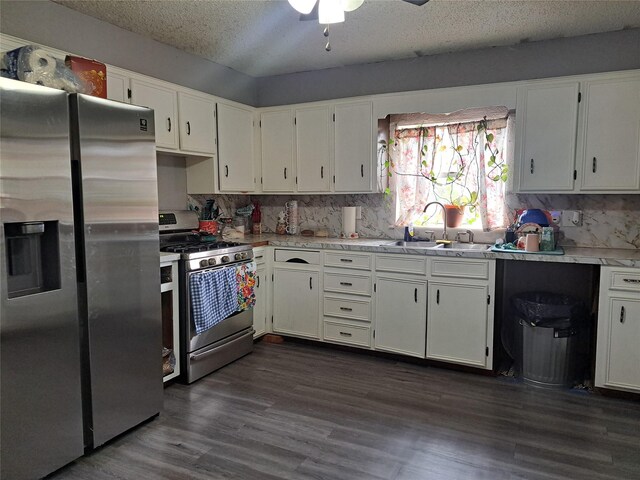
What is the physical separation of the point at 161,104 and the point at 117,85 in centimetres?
37

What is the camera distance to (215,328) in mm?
3248

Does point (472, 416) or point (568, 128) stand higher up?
point (568, 128)

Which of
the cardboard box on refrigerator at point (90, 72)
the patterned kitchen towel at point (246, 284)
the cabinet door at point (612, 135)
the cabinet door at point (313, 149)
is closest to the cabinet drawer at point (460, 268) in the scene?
the cabinet door at point (612, 135)

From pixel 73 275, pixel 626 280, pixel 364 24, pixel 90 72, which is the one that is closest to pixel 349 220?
pixel 364 24

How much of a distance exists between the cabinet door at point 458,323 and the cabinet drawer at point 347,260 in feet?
1.80

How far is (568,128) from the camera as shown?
3166 mm

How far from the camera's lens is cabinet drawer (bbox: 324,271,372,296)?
3578 mm

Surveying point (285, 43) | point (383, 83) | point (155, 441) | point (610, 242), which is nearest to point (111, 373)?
point (155, 441)

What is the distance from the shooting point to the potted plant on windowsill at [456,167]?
3654mm

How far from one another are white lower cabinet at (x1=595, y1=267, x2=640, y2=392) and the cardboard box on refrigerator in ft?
10.7

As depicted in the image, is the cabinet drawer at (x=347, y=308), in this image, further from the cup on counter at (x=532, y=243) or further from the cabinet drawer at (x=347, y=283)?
the cup on counter at (x=532, y=243)

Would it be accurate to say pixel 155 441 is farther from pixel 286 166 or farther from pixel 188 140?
pixel 286 166

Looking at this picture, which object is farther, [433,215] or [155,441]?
[433,215]

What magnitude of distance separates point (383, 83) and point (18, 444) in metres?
3.66
